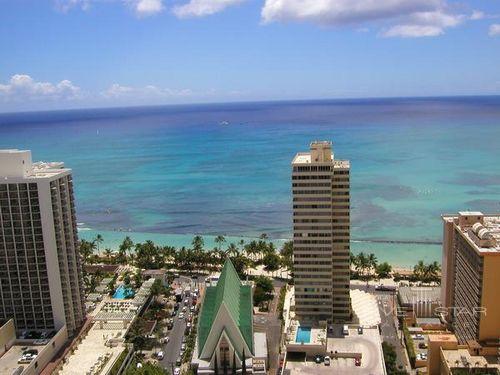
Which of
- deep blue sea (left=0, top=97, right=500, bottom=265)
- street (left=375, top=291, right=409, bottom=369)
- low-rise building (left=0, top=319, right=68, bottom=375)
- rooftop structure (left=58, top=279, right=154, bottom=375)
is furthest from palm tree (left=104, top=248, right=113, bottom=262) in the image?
street (left=375, top=291, right=409, bottom=369)

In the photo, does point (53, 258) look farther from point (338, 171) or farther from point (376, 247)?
point (376, 247)

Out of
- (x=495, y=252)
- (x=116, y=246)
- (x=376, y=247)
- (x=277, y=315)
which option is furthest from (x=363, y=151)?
(x=495, y=252)

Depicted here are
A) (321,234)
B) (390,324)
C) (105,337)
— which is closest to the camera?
(105,337)

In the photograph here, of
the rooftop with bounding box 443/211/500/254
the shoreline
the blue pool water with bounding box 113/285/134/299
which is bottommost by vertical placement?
the shoreline

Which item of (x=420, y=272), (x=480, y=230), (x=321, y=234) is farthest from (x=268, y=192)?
(x=480, y=230)

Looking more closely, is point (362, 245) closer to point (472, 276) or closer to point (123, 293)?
point (123, 293)

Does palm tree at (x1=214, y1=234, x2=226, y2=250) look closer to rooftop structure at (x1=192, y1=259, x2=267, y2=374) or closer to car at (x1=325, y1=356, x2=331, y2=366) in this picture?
rooftop structure at (x1=192, y1=259, x2=267, y2=374)

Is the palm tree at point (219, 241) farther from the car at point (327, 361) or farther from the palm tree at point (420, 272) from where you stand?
the car at point (327, 361)
